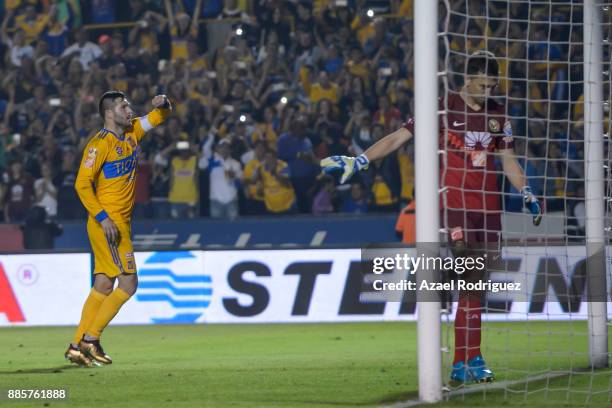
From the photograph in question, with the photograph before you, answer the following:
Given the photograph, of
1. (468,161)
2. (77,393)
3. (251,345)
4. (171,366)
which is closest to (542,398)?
(468,161)

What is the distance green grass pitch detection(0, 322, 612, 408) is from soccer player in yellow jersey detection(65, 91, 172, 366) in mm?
303

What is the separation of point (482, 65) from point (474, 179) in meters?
0.73

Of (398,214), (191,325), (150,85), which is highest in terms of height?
(150,85)

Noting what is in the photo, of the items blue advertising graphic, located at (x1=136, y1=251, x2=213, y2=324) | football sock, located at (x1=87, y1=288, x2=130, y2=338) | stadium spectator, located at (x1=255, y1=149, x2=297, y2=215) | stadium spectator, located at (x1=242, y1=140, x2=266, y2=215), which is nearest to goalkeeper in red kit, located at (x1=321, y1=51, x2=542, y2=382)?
football sock, located at (x1=87, y1=288, x2=130, y2=338)

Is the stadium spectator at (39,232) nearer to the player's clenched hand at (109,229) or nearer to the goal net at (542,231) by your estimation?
the goal net at (542,231)

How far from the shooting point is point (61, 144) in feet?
63.3

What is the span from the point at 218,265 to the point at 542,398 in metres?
8.02

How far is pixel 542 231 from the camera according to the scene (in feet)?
49.1

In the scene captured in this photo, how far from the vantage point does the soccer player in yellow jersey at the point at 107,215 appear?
955 cm

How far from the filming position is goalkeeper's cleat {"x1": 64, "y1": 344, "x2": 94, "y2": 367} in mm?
9484

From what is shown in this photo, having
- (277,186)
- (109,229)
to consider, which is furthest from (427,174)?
(277,186)

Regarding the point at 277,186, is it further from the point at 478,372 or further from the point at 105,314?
the point at 478,372

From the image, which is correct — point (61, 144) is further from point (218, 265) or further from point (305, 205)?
point (218, 265)

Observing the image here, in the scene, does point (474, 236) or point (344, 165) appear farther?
point (474, 236)
